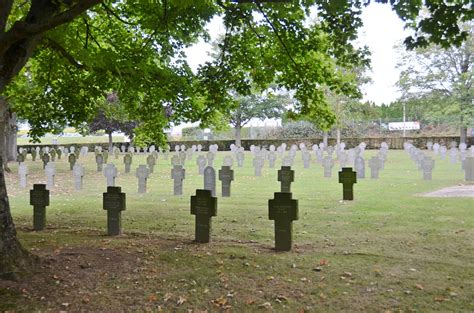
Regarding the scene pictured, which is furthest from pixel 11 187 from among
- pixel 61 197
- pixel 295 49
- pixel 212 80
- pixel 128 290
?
pixel 128 290

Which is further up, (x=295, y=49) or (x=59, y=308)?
(x=295, y=49)

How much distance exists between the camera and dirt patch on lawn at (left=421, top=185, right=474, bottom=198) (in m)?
13.1

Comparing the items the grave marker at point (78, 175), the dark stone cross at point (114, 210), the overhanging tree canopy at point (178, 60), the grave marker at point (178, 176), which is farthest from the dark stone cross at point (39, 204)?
the grave marker at point (78, 175)

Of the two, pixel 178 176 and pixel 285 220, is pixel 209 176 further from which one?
pixel 285 220

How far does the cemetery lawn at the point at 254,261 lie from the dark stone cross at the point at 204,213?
24 centimetres

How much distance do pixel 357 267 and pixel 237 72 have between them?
5.93 m

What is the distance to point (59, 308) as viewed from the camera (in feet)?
16.4

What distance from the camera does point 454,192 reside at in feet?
44.8

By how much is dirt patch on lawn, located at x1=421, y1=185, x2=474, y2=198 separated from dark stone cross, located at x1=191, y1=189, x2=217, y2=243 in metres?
8.10

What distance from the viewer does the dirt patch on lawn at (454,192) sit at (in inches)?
517

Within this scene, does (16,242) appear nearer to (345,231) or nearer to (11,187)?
(345,231)

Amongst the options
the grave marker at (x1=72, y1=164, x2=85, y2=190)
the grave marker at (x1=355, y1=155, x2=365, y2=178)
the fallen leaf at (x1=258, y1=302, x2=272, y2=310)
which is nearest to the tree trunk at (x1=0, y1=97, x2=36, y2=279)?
the fallen leaf at (x1=258, y1=302, x2=272, y2=310)

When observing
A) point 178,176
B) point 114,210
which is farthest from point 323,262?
point 178,176

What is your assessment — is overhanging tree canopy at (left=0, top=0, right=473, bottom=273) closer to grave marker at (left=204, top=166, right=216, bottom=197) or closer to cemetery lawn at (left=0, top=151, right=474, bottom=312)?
grave marker at (left=204, top=166, right=216, bottom=197)
